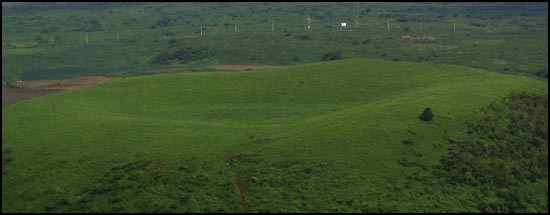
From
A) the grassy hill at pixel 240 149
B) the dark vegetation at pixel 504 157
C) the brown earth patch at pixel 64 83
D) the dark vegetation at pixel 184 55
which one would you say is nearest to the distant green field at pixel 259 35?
the dark vegetation at pixel 184 55

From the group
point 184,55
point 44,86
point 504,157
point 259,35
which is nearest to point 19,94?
point 44,86

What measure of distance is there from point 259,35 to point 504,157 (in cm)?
9620

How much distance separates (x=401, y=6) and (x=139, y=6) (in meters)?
86.7

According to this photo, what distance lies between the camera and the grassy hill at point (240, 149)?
37.3 metres

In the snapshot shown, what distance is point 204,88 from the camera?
63.8 meters

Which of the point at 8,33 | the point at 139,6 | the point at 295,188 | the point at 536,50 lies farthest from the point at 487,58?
the point at 139,6

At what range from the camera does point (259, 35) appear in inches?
5285

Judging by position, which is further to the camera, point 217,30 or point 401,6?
point 401,6

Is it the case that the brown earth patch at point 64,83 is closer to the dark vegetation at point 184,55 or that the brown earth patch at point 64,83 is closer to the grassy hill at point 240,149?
the grassy hill at point 240,149

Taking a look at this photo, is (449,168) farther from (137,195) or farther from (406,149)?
(137,195)

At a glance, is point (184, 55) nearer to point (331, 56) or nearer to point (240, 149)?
point (331, 56)

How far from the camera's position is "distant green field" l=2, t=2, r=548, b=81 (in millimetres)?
102562

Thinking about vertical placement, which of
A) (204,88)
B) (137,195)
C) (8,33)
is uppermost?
(8,33)

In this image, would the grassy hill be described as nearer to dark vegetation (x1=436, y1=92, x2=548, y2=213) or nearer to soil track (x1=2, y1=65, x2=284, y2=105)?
dark vegetation (x1=436, y1=92, x2=548, y2=213)
